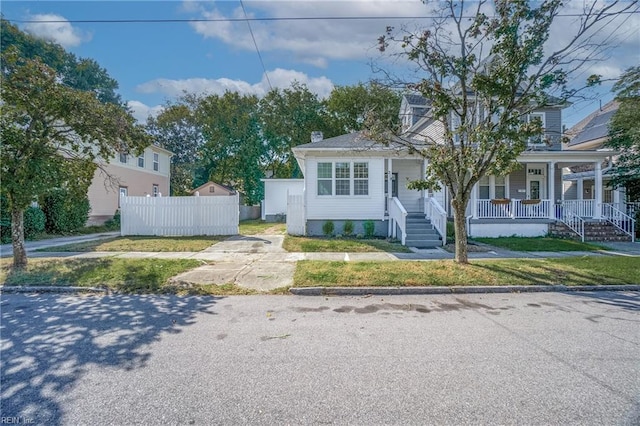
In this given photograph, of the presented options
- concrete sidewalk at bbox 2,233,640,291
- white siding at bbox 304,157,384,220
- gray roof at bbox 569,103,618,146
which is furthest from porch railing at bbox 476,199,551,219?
gray roof at bbox 569,103,618,146

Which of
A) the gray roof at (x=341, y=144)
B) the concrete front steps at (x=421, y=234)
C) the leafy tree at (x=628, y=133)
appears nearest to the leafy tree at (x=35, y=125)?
the gray roof at (x=341, y=144)

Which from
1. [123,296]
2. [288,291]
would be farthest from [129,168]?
[288,291]

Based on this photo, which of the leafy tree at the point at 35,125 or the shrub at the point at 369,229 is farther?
the shrub at the point at 369,229

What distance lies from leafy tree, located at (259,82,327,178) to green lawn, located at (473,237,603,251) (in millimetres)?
21933

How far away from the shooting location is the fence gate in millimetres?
14141

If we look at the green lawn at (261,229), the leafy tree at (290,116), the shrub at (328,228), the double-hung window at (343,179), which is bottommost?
the green lawn at (261,229)

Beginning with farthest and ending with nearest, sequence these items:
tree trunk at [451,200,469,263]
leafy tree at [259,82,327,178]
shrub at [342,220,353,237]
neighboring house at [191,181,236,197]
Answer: leafy tree at [259,82,327,178], neighboring house at [191,181,236,197], shrub at [342,220,353,237], tree trunk at [451,200,469,263]

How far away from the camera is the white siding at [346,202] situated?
551 inches

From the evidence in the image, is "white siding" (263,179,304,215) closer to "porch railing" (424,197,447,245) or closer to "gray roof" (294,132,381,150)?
"gray roof" (294,132,381,150)

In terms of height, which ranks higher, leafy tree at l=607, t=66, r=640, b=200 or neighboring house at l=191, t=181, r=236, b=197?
leafy tree at l=607, t=66, r=640, b=200

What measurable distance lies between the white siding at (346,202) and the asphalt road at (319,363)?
28.2ft

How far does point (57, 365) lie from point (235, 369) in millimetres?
1875

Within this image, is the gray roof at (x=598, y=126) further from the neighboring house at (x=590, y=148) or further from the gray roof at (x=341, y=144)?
the gray roof at (x=341, y=144)

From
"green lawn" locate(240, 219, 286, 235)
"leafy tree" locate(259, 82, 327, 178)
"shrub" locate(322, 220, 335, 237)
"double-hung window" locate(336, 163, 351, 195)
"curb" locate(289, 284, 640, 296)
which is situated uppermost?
"leafy tree" locate(259, 82, 327, 178)
